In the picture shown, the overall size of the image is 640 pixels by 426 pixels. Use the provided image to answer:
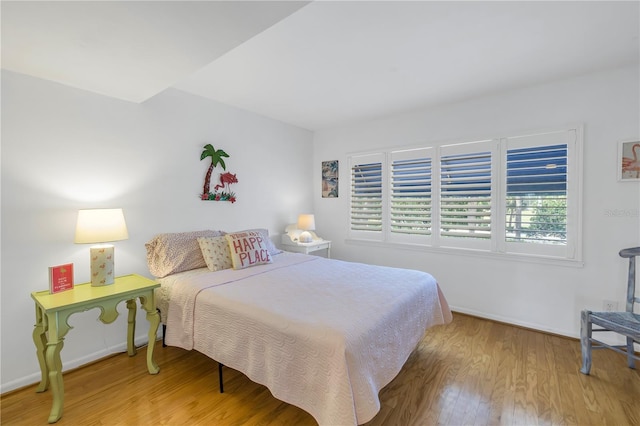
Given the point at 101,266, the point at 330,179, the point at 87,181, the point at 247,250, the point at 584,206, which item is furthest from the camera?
the point at 330,179

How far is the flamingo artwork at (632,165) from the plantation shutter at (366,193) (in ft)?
7.58

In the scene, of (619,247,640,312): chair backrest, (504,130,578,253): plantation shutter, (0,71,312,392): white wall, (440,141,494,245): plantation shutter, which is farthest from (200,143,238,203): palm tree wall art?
(619,247,640,312): chair backrest

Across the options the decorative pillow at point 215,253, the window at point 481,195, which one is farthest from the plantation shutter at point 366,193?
the decorative pillow at point 215,253

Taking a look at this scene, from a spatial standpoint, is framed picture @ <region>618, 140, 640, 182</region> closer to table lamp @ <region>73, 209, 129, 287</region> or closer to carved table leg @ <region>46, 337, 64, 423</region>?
table lamp @ <region>73, 209, 129, 287</region>

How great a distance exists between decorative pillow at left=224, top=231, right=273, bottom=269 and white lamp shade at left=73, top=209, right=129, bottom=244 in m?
0.88

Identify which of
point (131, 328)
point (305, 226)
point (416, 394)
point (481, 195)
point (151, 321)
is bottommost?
point (416, 394)

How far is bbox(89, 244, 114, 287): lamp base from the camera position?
213 cm

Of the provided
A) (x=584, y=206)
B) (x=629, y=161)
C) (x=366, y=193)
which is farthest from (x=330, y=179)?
Result: (x=629, y=161)

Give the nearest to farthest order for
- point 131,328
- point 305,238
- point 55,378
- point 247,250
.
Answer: point 55,378 < point 131,328 < point 247,250 < point 305,238

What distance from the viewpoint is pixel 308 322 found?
5.08ft

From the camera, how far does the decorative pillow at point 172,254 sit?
2.51m

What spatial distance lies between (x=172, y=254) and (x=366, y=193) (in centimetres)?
260

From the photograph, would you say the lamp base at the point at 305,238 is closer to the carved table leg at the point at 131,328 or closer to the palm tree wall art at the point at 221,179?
the palm tree wall art at the point at 221,179

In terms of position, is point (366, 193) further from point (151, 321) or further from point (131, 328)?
point (131, 328)
